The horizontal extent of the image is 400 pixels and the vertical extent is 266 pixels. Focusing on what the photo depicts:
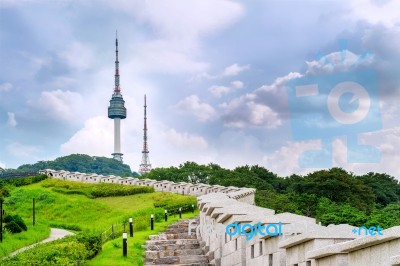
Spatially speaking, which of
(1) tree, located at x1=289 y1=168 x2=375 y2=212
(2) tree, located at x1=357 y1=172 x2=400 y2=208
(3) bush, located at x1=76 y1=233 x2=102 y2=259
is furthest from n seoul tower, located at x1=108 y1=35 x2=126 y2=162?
(3) bush, located at x1=76 y1=233 x2=102 y2=259

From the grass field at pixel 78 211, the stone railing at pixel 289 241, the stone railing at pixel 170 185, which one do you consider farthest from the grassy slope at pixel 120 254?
the stone railing at pixel 170 185

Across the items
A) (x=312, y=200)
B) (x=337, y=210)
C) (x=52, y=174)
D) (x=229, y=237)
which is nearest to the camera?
(x=229, y=237)

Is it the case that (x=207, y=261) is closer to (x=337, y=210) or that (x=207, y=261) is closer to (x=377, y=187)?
(x=337, y=210)

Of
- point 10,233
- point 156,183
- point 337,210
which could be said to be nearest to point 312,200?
point 337,210

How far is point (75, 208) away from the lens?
42.9 m

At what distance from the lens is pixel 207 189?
4725 cm

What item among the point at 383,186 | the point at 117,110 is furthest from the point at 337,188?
the point at 117,110

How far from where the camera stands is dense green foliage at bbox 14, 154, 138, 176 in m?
149

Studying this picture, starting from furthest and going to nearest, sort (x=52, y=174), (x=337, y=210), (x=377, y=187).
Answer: (x=377, y=187), (x=52, y=174), (x=337, y=210)

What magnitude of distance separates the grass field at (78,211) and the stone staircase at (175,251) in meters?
1.84

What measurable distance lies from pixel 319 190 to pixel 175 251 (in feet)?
142

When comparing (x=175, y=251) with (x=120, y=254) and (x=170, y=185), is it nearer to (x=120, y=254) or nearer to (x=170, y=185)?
(x=120, y=254)

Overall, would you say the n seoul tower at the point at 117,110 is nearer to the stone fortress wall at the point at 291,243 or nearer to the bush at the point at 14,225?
the bush at the point at 14,225

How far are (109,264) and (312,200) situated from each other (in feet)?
119
